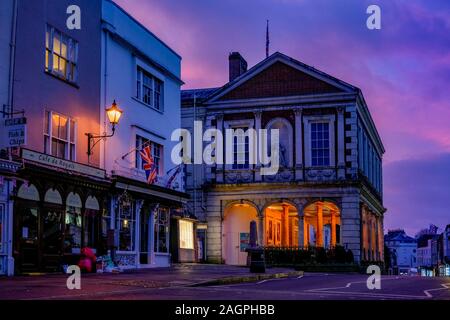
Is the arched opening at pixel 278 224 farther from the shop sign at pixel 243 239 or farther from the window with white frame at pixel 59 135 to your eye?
the window with white frame at pixel 59 135

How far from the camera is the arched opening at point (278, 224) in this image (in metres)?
45.4

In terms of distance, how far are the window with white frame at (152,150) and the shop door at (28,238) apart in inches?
330

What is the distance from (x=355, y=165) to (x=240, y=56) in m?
12.8

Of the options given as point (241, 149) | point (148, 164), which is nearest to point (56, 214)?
point (148, 164)

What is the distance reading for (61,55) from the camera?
83.8 feet

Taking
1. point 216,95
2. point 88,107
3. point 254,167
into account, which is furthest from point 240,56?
point 88,107

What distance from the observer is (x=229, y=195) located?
45.2 meters

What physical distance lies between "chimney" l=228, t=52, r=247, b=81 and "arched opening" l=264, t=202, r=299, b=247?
9.77 meters

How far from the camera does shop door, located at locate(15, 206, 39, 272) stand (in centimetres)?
2217

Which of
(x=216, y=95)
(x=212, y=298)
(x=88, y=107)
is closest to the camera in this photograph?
(x=212, y=298)

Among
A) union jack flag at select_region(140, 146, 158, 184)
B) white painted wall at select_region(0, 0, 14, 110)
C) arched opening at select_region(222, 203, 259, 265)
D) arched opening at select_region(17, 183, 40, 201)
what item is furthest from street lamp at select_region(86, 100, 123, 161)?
arched opening at select_region(222, 203, 259, 265)

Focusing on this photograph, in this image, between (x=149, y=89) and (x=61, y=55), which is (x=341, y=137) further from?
(x=61, y=55)

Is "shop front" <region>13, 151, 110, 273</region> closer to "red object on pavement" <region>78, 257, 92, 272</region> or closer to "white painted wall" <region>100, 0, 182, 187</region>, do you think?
"red object on pavement" <region>78, 257, 92, 272</region>

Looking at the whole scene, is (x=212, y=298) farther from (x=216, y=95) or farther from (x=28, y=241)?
(x=216, y=95)
